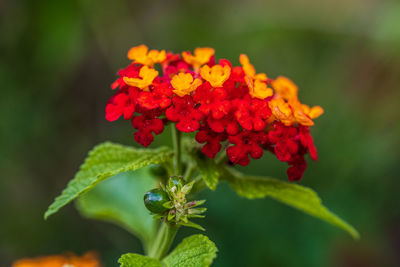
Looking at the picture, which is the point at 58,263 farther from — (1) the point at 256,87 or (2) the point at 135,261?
(1) the point at 256,87

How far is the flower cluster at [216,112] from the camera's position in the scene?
2.75ft

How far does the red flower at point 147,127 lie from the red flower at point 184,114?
3 centimetres

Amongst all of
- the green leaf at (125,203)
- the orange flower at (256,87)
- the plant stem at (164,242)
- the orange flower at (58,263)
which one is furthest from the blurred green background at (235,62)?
the orange flower at (256,87)

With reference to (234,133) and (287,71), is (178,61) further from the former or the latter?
(287,71)

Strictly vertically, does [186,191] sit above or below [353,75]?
below

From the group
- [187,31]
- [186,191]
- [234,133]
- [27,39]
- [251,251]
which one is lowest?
[251,251]

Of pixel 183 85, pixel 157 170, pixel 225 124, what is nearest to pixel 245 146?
pixel 225 124

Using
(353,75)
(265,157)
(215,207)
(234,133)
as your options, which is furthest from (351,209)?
(234,133)

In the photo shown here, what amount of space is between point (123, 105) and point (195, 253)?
299 millimetres

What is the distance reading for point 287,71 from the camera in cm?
251

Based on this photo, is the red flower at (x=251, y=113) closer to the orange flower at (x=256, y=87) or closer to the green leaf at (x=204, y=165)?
the orange flower at (x=256, y=87)

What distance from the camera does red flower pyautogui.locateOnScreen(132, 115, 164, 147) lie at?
853 mm

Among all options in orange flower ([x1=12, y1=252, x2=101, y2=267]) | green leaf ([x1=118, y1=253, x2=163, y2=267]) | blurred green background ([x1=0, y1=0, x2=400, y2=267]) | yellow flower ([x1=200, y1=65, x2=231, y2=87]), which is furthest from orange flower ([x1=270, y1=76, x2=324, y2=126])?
blurred green background ([x1=0, y1=0, x2=400, y2=267])

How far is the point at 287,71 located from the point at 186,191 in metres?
1.80
